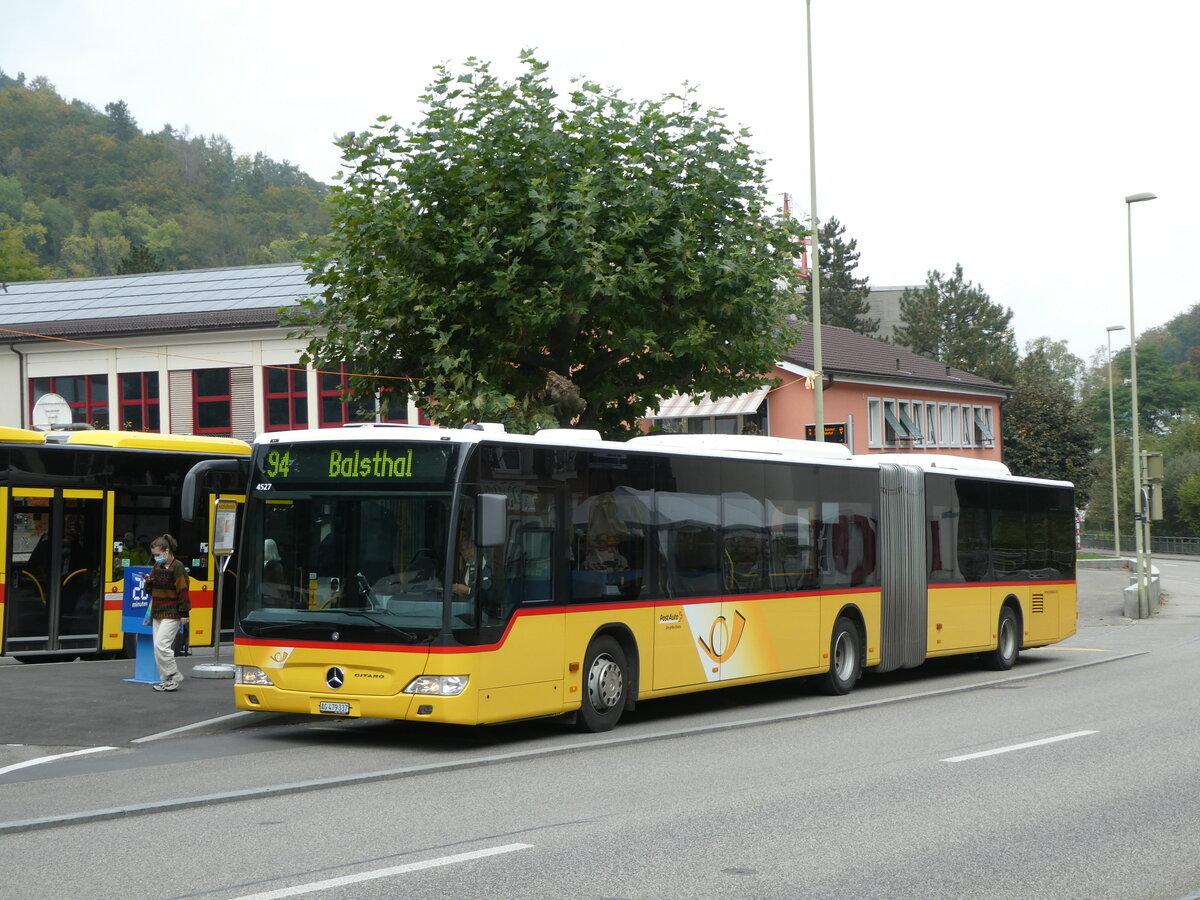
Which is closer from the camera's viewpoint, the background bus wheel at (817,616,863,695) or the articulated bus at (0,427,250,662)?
the background bus wheel at (817,616,863,695)

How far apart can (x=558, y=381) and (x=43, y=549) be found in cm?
753

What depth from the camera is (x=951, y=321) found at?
374 feet

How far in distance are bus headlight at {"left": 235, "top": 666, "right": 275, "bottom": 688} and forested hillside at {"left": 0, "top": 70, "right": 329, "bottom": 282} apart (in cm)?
9761

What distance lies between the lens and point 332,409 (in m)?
45.0

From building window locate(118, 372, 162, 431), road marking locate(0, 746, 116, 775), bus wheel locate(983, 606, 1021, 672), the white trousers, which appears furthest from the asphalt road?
building window locate(118, 372, 162, 431)

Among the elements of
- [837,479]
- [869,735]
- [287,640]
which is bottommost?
[869,735]

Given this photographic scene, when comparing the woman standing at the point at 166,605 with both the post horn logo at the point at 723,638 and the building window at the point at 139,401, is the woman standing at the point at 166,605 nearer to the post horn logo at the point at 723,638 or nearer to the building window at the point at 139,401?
the post horn logo at the point at 723,638

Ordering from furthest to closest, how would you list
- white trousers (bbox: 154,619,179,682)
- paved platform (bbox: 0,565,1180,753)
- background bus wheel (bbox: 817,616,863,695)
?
background bus wheel (bbox: 817,616,863,695), white trousers (bbox: 154,619,179,682), paved platform (bbox: 0,565,1180,753)

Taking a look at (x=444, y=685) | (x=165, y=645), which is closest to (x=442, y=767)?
(x=444, y=685)

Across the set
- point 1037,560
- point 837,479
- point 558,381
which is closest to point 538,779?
point 837,479

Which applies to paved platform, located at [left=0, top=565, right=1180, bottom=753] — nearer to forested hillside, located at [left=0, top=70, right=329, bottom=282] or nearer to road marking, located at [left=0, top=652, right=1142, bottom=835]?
road marking, located at [left=0, top=652, right=1142, bottom=835]

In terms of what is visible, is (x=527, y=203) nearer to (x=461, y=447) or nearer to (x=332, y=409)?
(x=461, y=447)

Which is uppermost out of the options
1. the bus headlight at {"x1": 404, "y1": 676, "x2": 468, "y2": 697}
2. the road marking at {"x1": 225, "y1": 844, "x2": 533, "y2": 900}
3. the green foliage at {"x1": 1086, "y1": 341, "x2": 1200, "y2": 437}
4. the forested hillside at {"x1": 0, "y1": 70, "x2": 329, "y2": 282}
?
the forested hillside at {"x1": 0, "y1": 70, "x2": 329, "y2": 282}

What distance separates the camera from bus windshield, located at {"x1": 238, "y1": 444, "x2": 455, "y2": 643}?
12.9m
